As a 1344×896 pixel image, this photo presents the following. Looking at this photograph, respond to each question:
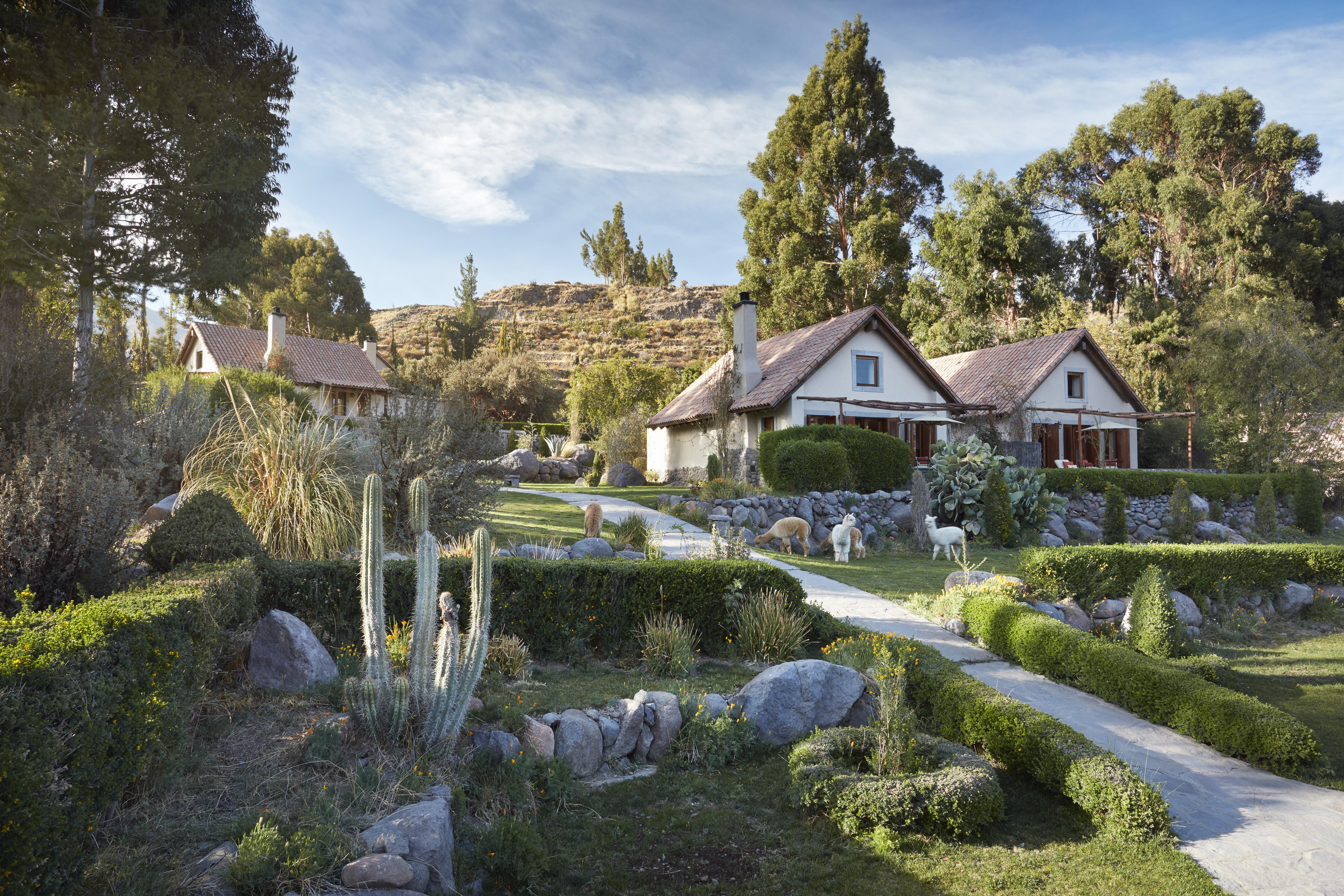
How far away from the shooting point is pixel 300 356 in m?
34.6

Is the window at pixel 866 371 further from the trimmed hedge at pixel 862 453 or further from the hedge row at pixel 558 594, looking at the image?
the hedge row at pixel 558 594

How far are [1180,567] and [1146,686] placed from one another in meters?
5.82

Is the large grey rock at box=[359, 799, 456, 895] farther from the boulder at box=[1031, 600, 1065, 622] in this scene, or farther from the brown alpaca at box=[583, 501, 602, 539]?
the brown alpaca at box=[583, 501, 602, 539]

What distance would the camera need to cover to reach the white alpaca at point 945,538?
1336 cm

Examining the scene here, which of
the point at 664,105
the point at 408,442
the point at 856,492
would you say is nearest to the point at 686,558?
the point at 408,442

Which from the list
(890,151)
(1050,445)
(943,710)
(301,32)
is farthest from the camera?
(890,151)

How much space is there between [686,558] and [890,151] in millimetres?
33749

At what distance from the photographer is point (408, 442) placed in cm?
983

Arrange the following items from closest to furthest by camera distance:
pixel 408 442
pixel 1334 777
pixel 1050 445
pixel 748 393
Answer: pixel 1334 777
pixel 408 442
pixel 748 393
pixel 1050 445

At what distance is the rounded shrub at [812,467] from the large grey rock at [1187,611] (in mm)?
7086

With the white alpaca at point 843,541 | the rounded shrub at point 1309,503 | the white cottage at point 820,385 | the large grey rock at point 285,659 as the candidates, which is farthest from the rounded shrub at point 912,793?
the rounded shrub at point 1309,503

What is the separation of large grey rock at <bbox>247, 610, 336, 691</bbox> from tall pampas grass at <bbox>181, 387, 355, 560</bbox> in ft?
5.89

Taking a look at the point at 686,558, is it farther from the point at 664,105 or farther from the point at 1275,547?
the point at 664,105

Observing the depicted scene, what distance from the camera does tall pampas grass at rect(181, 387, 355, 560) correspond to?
26.0ft
